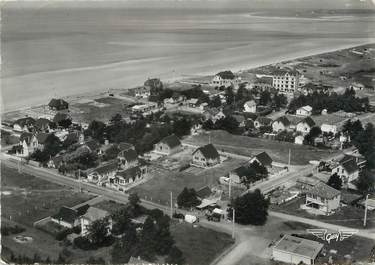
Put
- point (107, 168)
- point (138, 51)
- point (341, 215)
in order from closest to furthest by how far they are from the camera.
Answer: point (341, 215)
point (107, 168)
point (138, 51)

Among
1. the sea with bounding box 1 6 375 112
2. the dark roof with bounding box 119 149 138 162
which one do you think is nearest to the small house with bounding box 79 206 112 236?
the dark roof with bounding box 119 149 138 162

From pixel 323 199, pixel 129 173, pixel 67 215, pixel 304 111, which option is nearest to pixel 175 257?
pixel 67 215

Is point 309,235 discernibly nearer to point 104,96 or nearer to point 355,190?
point 355,190

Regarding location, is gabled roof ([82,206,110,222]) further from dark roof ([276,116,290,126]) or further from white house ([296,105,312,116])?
white house ([296,105,312,116])

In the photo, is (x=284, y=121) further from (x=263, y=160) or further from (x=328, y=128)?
(x=263, y=160)

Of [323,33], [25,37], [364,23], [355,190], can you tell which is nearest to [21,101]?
[355,190]

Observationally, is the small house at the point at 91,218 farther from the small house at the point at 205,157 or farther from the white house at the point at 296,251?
the small house at the point at 205,157
